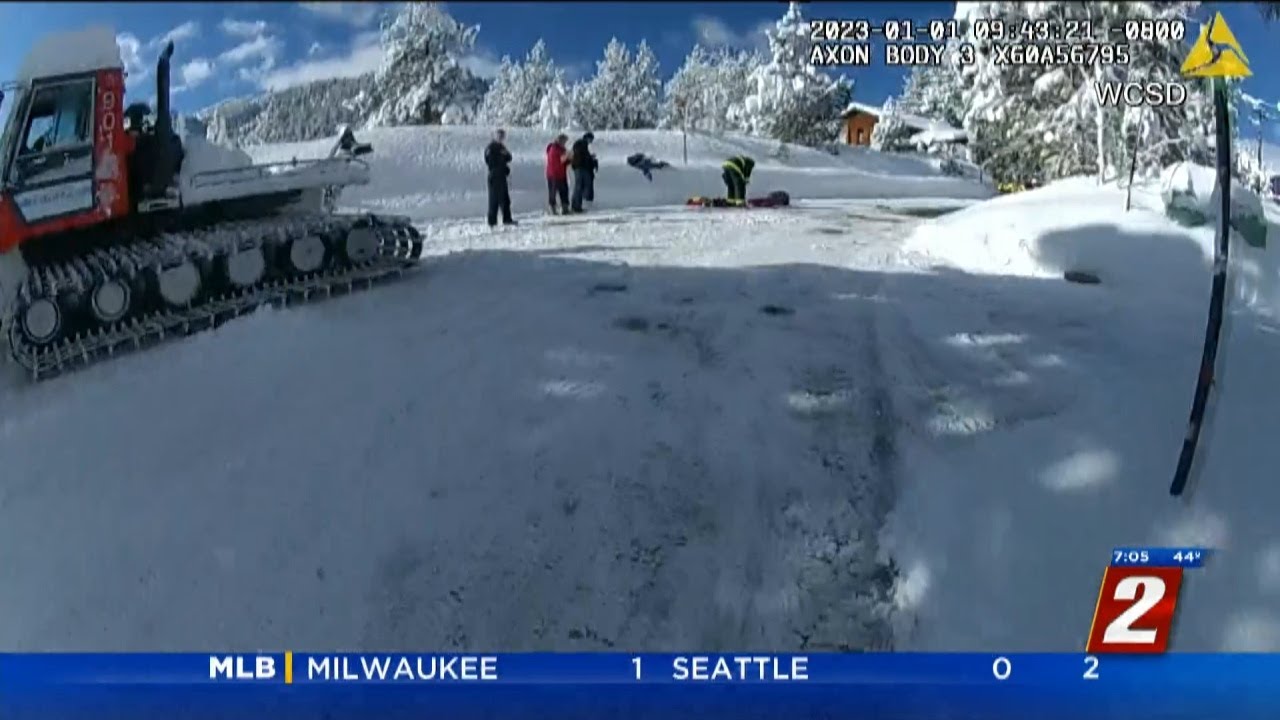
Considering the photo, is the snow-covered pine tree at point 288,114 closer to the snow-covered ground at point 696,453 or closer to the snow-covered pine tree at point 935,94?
the snow-covered ground at point 696,453

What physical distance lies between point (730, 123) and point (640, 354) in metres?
0.76

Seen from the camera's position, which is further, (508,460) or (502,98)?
(502,98)

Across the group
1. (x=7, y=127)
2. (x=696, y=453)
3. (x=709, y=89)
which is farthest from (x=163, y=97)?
(x=696, y=453)

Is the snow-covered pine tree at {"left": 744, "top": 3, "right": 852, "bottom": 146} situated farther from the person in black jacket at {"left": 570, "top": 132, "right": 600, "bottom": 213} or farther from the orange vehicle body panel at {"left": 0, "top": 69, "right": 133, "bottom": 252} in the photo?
the orange vehicle body panel at {"left": 0, "top": 69, "right": 133, "bottom": 252}

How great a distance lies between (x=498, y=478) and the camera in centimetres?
292

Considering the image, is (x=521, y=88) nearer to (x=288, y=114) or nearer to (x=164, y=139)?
(x=288, y=114)

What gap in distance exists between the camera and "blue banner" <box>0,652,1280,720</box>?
2.60 m

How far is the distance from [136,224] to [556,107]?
6.63 feet

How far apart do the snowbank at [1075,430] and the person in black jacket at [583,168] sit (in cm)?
101

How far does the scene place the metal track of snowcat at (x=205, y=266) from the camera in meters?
3.67

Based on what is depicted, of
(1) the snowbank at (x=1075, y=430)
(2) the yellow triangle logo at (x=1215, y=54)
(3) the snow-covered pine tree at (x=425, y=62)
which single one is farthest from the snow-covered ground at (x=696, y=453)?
(2) the yellow triangle logo at (x=1215, y=54)

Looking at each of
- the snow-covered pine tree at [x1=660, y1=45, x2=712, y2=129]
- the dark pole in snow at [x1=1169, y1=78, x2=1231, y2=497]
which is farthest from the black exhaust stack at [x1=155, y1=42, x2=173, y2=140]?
the dark pole in snow at [x1=1169, y1=78, x2=1231, y2=497]

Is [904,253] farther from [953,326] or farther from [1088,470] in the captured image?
[1088,470]

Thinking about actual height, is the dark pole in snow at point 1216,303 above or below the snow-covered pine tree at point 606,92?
below
